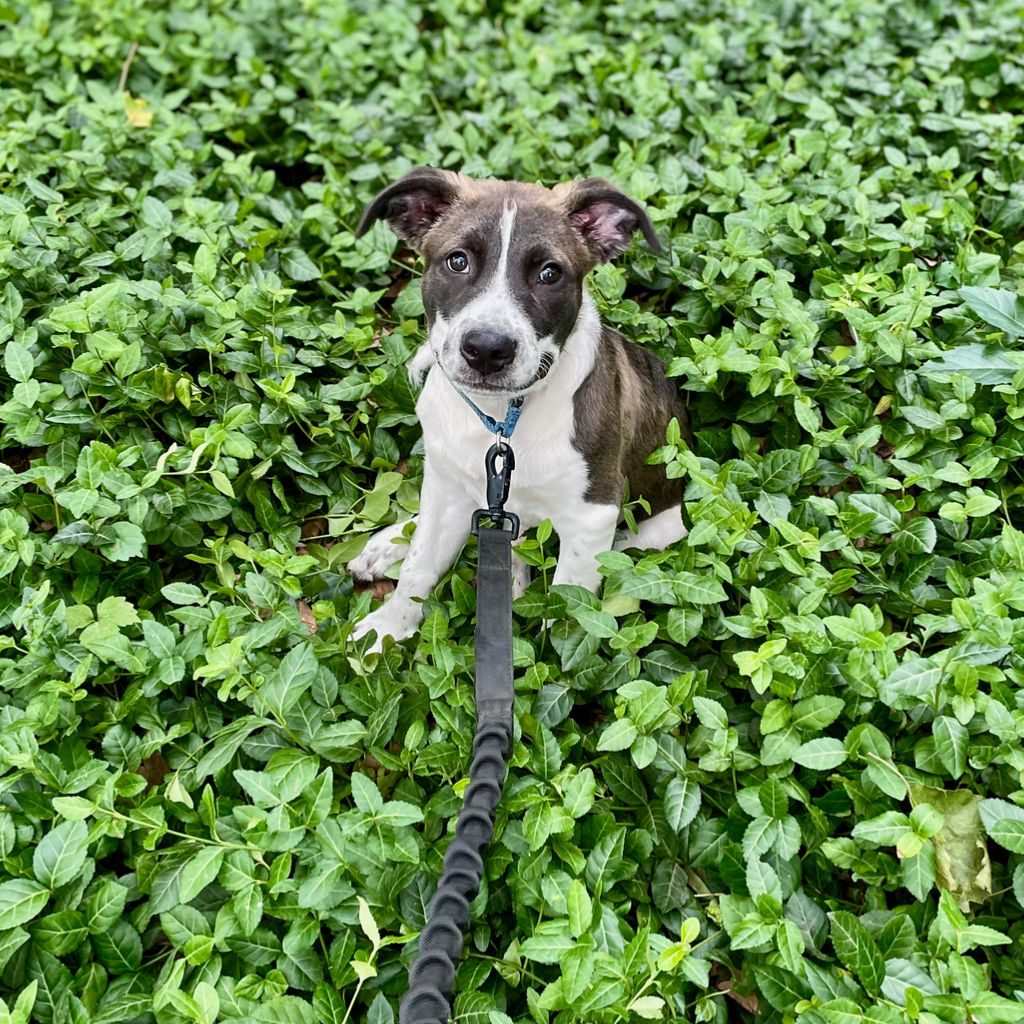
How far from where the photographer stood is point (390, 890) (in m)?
2.89

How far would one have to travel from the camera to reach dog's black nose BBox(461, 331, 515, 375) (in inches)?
124

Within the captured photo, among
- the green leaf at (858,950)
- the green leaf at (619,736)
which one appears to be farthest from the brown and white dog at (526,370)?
the green leaf at (858,950)

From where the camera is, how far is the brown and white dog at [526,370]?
10.9 ft

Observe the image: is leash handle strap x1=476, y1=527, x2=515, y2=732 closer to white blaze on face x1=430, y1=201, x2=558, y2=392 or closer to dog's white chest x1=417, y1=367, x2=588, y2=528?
dog's white chest x1=417, y1=367, x2=588, y2=528

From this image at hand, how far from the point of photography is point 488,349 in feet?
10.3

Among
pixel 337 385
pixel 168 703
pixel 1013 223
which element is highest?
pixel 1013 223

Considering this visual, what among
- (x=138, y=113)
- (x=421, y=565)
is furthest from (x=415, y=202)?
(x=138, y=113)

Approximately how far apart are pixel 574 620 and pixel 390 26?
500cm

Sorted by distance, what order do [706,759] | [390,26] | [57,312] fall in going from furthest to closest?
[390,26]
[57,312]
[706,759]

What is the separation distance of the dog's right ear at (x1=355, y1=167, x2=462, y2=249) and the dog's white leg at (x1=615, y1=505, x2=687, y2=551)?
1.55 metres

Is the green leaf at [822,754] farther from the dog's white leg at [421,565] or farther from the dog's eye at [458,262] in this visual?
the dog's eye at [458,262]

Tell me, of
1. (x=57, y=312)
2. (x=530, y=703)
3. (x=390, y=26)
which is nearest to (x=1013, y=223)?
(x=530, y=703)

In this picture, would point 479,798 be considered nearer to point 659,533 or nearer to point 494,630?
point 494,630

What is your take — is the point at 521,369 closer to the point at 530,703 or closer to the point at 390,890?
the point at 530,703
